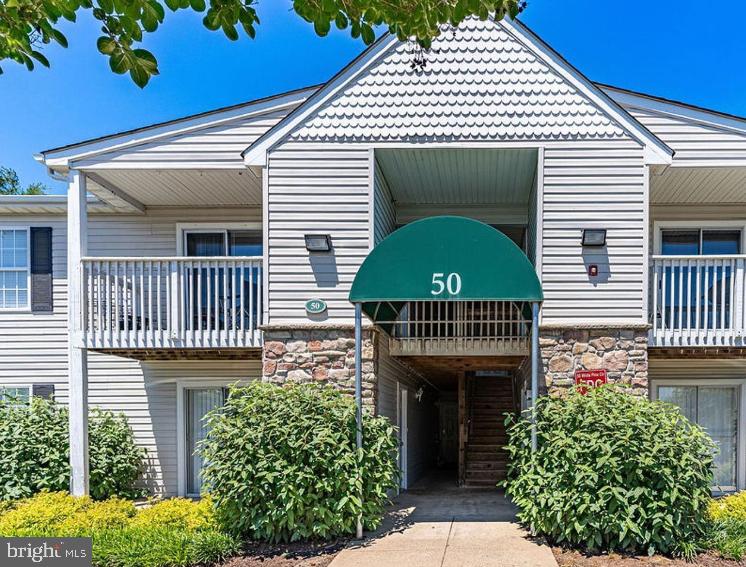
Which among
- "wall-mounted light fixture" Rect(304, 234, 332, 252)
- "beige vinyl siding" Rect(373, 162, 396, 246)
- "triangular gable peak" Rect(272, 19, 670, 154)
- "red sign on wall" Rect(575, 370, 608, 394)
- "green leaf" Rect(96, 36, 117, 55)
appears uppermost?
"triangular gable peak" Rect(272, 19, 670, 154)

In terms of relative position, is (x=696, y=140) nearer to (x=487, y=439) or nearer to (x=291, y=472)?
(x=487, y=439)

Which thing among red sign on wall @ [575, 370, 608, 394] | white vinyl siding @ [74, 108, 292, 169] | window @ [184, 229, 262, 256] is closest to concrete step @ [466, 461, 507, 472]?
red sign on wall @ [575, 370, 608, 394]

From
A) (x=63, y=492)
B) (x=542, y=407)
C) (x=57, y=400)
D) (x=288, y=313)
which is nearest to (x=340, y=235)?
(x=288, y=313)

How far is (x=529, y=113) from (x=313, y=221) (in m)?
3.33

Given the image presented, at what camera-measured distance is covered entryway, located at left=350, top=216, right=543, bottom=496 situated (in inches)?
260

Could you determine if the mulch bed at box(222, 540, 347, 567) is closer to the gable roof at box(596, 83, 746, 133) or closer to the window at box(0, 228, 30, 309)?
the window at box(0, 228, 30, 309)

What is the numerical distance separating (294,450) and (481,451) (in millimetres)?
6526

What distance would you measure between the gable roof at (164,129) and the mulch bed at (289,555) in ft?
19.3

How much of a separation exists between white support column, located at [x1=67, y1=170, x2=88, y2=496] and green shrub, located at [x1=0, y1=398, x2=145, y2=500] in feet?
1.53

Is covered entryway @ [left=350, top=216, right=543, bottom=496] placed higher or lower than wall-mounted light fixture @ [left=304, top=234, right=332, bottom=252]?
lower

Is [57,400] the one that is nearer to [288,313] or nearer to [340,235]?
[288,313]

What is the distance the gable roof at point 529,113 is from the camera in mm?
7695

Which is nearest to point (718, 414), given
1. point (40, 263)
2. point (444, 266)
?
point (444, 266)

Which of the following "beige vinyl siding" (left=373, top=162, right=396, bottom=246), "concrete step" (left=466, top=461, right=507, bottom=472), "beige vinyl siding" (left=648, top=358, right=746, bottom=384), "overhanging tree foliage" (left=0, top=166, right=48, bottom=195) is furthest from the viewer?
"overhanging tree foliage" (left=0, top=166, right=48, bottom=195)
